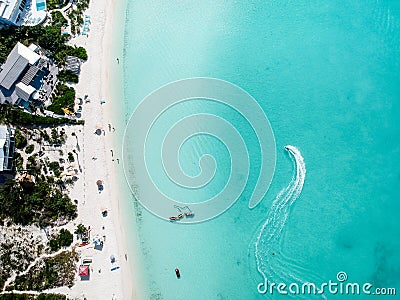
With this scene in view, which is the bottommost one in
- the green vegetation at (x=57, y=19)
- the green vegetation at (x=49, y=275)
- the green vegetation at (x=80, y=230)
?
the green vegetation at (x=49, y=275)

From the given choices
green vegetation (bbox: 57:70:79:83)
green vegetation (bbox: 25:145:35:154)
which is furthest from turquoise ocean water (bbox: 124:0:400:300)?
green vegetation (bbox: 25:145:35:154)

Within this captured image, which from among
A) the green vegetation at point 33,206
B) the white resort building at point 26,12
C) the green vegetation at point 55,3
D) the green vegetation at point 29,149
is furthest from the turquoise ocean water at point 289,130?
the green vegetation at point 29,149

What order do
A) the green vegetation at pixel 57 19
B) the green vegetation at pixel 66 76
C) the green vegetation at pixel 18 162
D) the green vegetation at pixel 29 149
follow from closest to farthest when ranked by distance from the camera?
the green vegetation at pixel 18 162
the green vegetation at pixel 29 149
the green vegetation at pixel 66 76
the green vegetation at pixel 57 19

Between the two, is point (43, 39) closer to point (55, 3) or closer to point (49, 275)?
point (55, 3)

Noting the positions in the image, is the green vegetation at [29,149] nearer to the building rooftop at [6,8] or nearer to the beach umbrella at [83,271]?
the beach umbrella at [83,271]

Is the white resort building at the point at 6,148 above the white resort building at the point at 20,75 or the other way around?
the other way around
